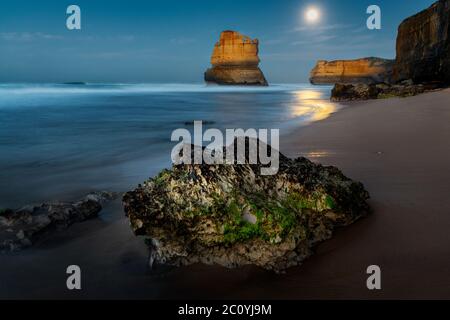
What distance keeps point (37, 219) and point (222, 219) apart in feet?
5.99

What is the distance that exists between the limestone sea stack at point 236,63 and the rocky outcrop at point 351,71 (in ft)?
68.5

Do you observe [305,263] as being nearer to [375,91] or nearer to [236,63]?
[375,91]

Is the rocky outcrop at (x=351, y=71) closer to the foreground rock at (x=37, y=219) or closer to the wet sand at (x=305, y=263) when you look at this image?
the wet sand at (x=305, y=263)

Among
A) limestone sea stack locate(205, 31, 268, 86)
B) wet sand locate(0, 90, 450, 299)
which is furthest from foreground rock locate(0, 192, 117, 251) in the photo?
limestone sea stack locate(205, 31, 268, 86)

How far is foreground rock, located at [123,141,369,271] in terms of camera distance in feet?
7.29

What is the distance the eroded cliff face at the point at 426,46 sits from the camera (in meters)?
18.9

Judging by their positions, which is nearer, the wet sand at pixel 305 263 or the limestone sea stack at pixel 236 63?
the wet sand at pixel 305 263

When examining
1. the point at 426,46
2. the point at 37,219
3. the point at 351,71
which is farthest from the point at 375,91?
the point at 351,71

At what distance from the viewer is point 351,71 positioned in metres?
87.1

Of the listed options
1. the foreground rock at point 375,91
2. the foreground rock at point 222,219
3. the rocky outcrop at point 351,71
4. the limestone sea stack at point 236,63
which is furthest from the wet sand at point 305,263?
→ the rocky outcrop at point 351,71

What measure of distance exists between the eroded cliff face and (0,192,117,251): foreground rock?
63.3 feet

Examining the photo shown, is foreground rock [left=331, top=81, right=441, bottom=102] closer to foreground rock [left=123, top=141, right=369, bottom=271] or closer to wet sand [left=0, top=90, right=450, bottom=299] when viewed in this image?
wet sand [left=0, top=90, right=450, bottom=299]

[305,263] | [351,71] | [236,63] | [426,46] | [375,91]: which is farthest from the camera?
[351,71]
